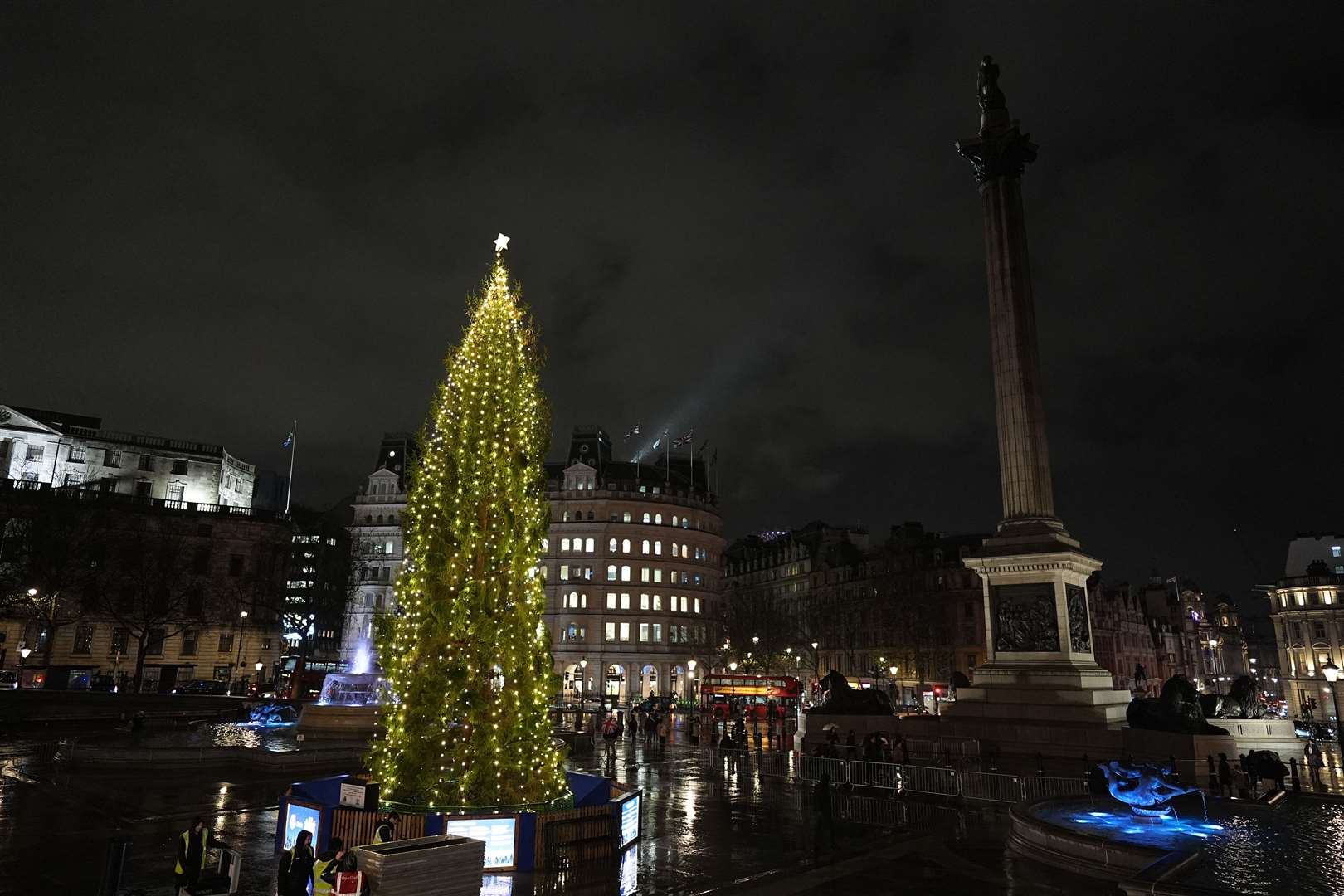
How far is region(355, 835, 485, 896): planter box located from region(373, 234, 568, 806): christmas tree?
2.79 m

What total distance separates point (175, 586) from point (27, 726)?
2878cm

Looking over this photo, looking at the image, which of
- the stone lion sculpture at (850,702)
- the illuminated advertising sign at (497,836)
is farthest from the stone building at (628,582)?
the illuminated advertising sign at (497,836)

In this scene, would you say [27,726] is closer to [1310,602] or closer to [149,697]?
[149,697]

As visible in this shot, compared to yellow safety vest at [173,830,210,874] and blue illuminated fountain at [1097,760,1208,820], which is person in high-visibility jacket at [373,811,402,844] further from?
blue illuminated fountain at [1097,760,1208,820]

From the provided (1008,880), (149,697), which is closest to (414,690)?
(1008,880)

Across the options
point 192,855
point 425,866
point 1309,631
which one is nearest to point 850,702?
point 425,866

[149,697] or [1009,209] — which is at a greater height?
[1009,209]

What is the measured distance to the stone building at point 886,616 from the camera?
8000 cm

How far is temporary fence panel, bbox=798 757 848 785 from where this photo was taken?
26297mm

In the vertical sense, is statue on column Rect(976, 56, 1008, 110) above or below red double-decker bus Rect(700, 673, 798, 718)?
above

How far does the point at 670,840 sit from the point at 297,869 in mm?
8696

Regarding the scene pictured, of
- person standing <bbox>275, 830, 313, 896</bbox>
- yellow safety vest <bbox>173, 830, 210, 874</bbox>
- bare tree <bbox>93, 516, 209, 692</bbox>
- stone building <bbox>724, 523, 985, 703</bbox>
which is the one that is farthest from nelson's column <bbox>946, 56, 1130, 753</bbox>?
bare tree <bbox>93, 516, 209, 692</bbox>

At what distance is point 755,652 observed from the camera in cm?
8469

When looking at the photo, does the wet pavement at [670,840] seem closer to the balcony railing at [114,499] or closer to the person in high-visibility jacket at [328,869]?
the person in high-visibility jacket at [328,869]
